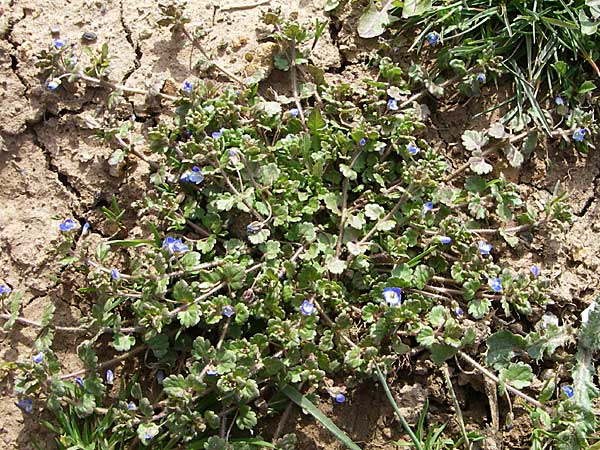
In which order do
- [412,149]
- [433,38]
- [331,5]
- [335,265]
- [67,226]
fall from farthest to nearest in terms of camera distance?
1. [331,5]
2. [433,38]
3. [412,149]
4. [67,226]
5. [335,265]

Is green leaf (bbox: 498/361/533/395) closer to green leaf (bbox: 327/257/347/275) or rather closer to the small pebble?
green leaf (bbox: 327/257/347/275)

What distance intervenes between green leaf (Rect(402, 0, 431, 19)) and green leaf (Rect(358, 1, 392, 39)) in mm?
86

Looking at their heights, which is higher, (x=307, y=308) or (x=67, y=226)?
(x=67, y=226)

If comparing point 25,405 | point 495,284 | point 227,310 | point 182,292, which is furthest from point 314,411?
point 25,405

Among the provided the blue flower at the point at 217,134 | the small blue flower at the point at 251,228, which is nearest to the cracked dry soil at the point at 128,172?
the blue flower at the point at 217,134

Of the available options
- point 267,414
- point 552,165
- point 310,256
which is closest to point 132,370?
point 267,414

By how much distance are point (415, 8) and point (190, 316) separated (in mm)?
1905

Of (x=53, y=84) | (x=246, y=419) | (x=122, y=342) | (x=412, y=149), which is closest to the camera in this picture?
(x=246, y=419)

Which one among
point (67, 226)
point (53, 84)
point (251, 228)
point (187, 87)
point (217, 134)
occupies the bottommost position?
point (251, 228)

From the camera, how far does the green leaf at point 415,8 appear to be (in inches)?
145

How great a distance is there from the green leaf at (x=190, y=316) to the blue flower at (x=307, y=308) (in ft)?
1.36

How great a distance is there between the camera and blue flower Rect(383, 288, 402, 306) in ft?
10.0

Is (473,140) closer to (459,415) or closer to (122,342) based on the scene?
(459,415)

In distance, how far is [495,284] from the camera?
10.4 feet
